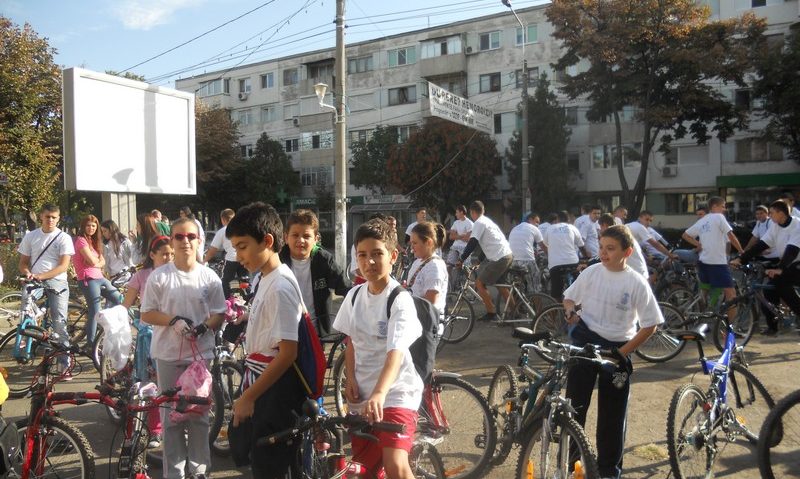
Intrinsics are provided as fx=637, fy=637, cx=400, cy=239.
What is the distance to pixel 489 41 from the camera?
38250mm

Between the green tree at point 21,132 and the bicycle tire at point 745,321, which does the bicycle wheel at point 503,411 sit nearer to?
the bicycle tire at point 745,321

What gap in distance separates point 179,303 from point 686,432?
3.23 meters

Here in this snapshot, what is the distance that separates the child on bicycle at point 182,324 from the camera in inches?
148

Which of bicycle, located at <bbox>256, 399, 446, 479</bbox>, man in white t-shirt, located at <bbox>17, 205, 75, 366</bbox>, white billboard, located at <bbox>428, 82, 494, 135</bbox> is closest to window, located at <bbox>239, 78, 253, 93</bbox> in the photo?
white billboard, located at <bbox>428, 82, 494, 135</bbox>

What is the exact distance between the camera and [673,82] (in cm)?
2641

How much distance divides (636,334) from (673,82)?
84.2 ft

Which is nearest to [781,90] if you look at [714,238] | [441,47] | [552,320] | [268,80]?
[441,47]

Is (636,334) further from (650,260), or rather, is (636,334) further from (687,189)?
(687,189)

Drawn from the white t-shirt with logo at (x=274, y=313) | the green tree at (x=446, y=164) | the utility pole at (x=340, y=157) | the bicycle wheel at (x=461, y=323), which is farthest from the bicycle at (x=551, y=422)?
the green tree at (x=446, y=164)

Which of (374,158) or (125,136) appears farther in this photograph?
(374,158)

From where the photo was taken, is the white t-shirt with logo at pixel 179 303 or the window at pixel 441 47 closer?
the white t-shirt with logo at pixel 179 303

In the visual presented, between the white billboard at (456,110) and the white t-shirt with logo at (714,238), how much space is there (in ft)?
25.6

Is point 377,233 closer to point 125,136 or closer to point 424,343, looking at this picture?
point 424,343

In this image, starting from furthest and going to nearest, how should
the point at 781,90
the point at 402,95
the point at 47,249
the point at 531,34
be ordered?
the point at 402,95, the point at 531,34, the point at 781,90, the point at 47,249
